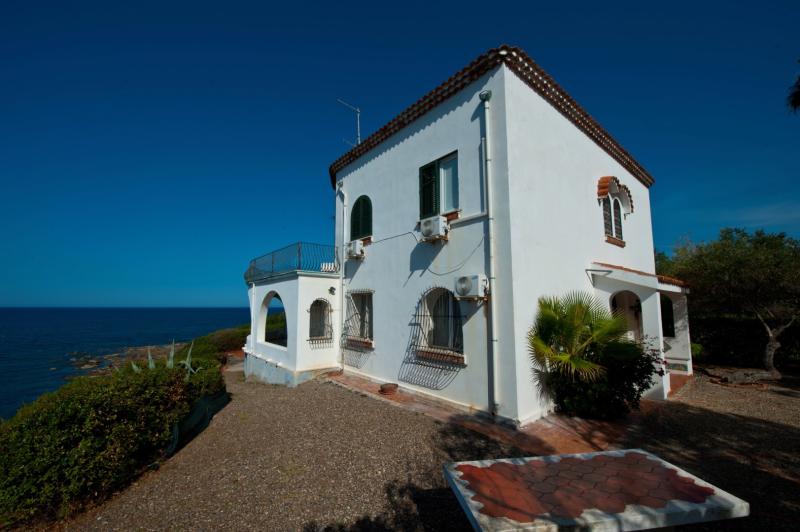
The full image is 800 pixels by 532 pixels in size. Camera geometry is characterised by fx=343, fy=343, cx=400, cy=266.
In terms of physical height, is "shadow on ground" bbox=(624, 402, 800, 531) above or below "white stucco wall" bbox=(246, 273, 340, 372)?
below

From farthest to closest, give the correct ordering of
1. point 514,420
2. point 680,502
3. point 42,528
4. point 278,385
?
point 278,385
point 514,420
point 42,528
point 680,502

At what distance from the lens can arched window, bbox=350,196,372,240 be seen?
37.6 ft

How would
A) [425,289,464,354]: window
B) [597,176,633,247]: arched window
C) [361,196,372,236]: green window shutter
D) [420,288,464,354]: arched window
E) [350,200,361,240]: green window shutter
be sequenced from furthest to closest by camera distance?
[350,200,361,240]: green window shutter
[361,196,372,236]: green window shutter
[597,176,633,247]: arched window
[420,288,464,354]: arched window
[425,289,464,354]: window

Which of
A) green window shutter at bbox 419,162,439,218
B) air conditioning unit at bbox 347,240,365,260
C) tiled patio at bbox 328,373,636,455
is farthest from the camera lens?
air conditioning unit at bbox 347,240,365,260

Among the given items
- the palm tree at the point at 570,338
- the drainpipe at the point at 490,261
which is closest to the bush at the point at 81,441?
the drainpipe at the point at 490,261

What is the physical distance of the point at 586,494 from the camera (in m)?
3.20

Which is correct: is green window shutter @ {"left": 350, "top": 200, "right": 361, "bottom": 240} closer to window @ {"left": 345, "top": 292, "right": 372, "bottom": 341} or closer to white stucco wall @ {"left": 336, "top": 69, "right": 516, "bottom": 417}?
white stucco wall @ {"left": 336, "top": 69, "right": 516, "bottom": 417}

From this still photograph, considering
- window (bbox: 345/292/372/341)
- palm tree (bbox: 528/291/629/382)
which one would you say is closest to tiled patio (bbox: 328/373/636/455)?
palm tree (bbox: 528/291/629/382)

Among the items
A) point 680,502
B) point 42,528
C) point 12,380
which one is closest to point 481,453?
point 680,502

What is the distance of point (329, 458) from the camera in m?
5.59

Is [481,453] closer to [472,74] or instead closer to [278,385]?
[472,74]

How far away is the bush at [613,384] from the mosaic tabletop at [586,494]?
3233mm

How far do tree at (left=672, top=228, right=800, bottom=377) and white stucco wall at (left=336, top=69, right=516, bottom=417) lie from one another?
1038 cm

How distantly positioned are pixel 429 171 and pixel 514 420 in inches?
246
